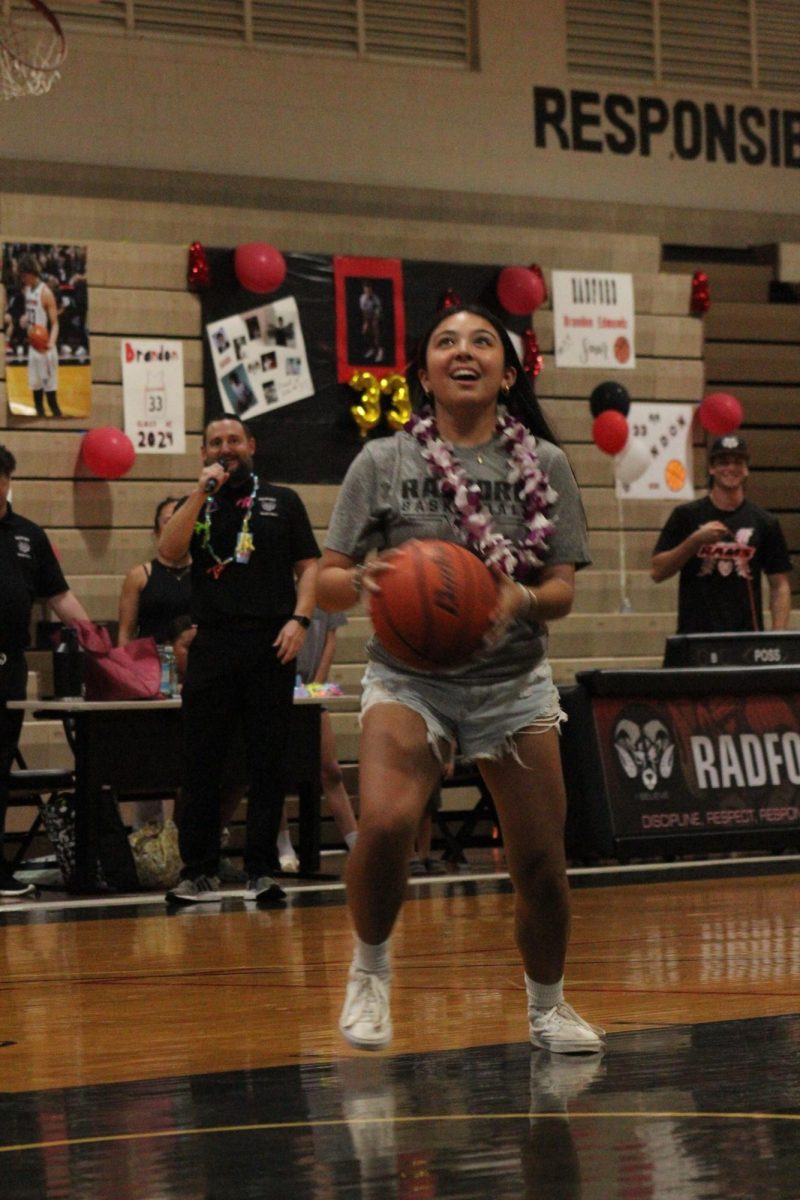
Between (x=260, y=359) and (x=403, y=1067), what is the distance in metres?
8.99

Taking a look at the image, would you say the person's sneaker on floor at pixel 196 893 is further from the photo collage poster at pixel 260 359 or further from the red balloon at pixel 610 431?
the red balloon at pixel 610 431

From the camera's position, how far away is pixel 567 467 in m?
4.32

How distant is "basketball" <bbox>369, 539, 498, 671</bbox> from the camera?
385 cm

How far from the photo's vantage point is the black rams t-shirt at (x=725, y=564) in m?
9.86

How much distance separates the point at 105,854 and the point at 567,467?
4.93 m

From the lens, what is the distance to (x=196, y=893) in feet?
25.8

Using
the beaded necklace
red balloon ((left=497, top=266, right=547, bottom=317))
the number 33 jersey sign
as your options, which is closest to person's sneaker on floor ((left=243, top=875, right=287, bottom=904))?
the beaded necklace

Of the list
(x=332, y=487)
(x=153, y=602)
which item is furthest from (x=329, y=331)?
(x=153, y=602)

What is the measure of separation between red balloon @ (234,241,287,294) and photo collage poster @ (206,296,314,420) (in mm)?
285

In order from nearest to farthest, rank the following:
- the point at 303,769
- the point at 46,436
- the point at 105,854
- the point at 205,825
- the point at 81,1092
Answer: the point at 81,1092 < the point at 205,825 < the point at 105,854 < the point at 303,769 < the point at 46,436

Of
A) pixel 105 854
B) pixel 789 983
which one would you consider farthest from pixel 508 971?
pixel 105 854

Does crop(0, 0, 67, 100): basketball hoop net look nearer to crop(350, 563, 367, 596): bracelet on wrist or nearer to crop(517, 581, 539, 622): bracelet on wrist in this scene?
crop(350, 563, 367, 596): bracelet on wrist

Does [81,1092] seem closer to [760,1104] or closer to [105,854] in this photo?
[760,1104]

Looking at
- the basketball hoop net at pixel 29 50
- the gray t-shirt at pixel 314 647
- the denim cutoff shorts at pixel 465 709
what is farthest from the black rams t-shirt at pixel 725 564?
the denim cutoff shorts at pixel 465 709
